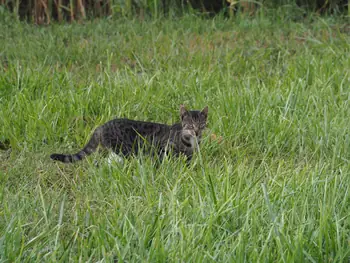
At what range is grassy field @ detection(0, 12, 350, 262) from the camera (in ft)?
10.5

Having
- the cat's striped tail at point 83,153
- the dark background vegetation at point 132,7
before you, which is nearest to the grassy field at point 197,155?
the cat's striped tail at point 83,153

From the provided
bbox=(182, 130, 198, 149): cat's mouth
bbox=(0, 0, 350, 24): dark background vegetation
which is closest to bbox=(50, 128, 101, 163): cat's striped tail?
bbox=(182, 130, 198, 149): cat's mouth

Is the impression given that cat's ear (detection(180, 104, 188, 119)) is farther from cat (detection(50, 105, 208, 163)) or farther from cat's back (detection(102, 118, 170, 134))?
cat's back (detection(102, 118, 170, 134))

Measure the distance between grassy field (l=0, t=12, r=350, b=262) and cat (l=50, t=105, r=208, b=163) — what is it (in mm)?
122

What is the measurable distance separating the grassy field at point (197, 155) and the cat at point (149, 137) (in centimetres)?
12

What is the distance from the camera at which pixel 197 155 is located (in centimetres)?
469

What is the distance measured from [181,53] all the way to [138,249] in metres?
4.54

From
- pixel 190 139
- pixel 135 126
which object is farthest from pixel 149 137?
pixel 190 139

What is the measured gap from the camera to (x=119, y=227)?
3332mm

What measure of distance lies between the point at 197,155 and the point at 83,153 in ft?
2.55

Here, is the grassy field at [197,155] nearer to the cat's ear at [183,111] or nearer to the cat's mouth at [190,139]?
the cat's mouth at [190,139]

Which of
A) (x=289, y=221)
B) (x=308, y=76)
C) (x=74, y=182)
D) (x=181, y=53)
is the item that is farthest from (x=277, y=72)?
(x=289, y=221)

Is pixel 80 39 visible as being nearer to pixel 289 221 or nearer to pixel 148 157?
pixel 148 157

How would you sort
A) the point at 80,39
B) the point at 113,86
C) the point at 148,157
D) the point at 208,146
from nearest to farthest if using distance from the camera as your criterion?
the point at 148,157, the point at 208,146, the point at 113,86, the point at 80,39
